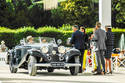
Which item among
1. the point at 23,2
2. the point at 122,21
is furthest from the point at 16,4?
the point at 122,21

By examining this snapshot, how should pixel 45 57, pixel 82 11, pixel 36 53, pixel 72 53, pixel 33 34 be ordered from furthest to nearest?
1. pixel 82 11
2. pixel 33 34
3. pixel 72 53
4. pixel 45 57
5. pixel 36 53

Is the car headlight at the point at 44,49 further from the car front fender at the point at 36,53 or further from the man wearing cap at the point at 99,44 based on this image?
the man wearing cap at the point at 99,44

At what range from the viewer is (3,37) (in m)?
39.7

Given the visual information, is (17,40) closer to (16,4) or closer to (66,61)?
(66,61)

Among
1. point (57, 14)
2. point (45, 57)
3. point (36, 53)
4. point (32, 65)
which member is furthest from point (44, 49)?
point (57, 14)

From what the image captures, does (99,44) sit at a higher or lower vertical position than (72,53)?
higher

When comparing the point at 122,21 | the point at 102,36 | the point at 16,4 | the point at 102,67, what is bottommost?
the point at 102,67

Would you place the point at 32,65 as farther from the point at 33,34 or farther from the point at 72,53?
the point at 33,34

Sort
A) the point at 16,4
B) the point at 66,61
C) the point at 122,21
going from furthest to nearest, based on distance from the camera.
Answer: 1. the point at 16,4
2. the point at 122,21
3. the point at 66,61

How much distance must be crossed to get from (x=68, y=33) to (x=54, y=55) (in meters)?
22.2

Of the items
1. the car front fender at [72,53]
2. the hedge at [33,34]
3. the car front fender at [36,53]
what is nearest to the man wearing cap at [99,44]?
the car front fender at [72,53]

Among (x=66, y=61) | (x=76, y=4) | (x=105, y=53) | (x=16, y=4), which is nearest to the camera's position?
(x=66, y=61)

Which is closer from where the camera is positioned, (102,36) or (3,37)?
(102,36)

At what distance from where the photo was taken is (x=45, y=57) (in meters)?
16.3
